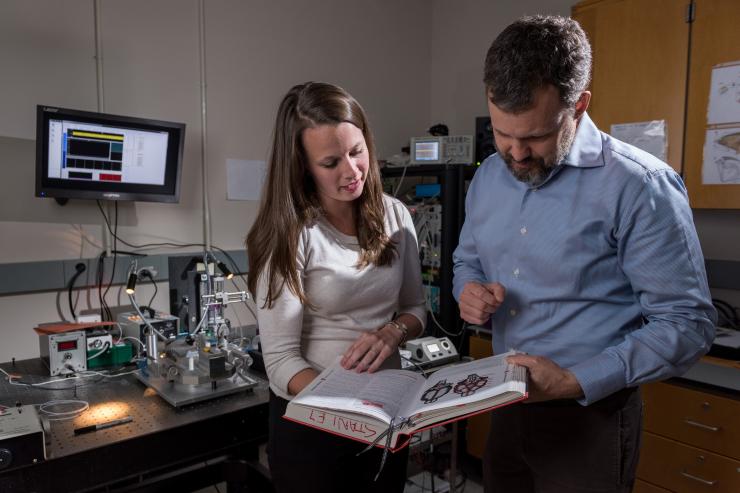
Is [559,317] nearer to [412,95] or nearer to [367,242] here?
[367,242]

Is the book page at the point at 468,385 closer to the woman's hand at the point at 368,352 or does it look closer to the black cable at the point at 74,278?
the woman's hand at the point at 368,352

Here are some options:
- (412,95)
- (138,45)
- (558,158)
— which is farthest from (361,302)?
(412,95)

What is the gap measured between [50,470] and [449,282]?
6.56 feet

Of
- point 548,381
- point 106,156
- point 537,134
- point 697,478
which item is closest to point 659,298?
point 548,381

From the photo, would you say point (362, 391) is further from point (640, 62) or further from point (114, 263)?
point (640, 62)

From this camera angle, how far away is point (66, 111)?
214 centimetres

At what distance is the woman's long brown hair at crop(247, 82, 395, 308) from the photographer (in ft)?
3.62

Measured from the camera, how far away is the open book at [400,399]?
0.83 m

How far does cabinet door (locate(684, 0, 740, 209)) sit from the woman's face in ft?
5.39

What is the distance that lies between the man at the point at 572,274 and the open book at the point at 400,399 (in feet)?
0.30

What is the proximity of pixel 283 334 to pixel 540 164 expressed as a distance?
0.63 metres

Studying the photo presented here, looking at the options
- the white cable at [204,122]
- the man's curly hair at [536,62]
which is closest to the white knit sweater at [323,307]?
the man's curly hair at [536,62]

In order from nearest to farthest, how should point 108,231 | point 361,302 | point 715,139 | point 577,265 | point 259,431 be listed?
point 577,265
point 361,302
point 259,431
point 715,139
point 108,231

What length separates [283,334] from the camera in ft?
3.62
